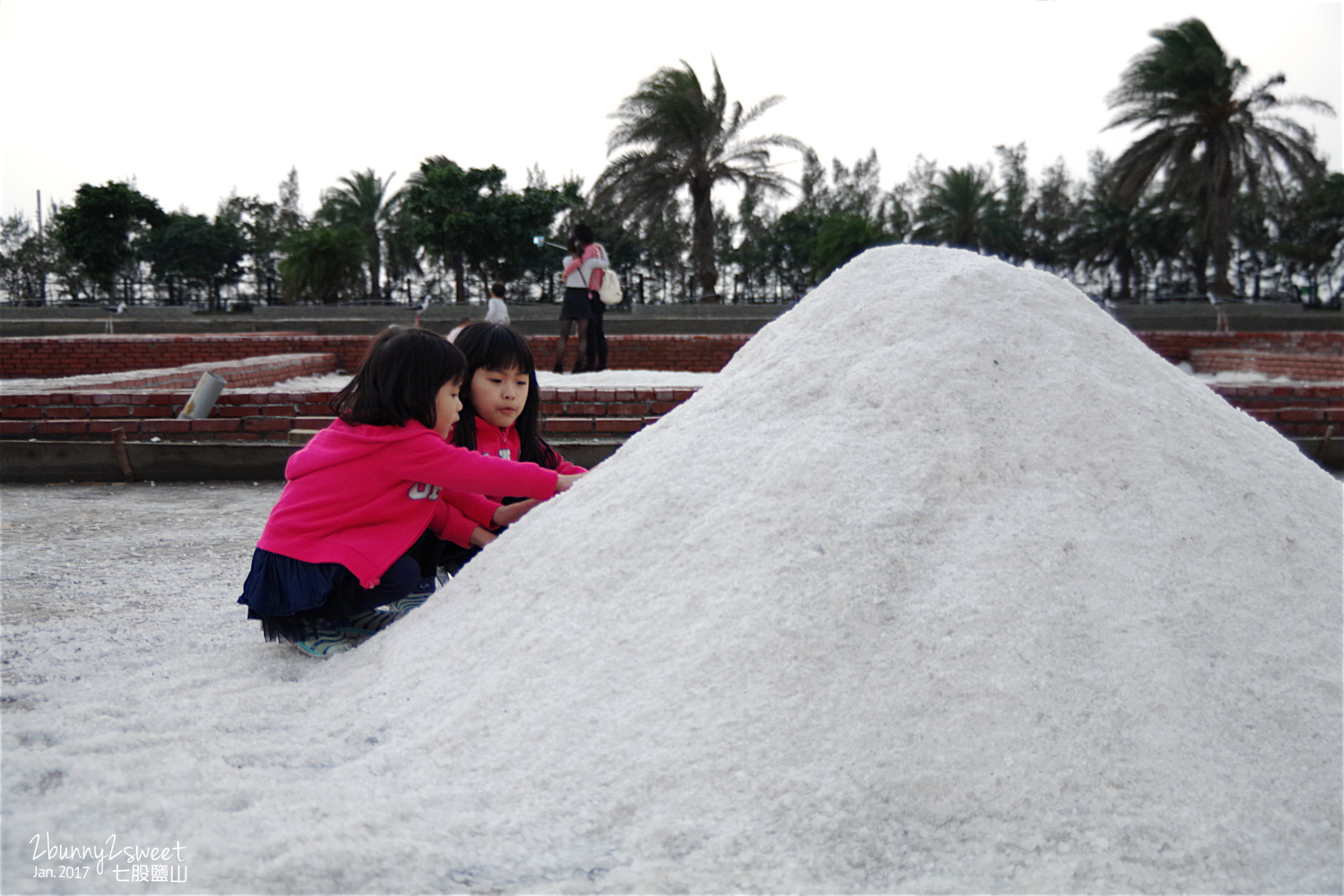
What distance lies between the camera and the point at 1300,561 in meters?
1.60

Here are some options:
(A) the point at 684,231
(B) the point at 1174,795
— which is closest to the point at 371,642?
(B) the point at 1174,795

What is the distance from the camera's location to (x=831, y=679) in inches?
53.6

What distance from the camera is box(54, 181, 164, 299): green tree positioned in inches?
1063

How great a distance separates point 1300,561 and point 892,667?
87 centimetres

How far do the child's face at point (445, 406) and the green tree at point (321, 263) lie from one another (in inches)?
1037

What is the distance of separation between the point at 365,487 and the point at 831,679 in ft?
3.75

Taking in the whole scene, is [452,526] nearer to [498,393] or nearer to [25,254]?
[498,393]

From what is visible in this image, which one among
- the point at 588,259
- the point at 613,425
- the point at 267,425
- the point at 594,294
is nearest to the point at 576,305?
the point at 594,294

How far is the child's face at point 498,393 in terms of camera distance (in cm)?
230

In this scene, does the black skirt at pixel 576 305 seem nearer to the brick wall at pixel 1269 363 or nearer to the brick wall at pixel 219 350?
the brick wall at pixel 219 350

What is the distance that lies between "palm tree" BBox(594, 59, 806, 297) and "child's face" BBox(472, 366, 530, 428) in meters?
20.4

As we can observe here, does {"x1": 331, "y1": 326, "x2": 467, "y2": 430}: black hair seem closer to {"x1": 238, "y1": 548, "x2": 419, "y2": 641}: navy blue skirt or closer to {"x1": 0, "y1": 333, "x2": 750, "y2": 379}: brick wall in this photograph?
{"x1": 238, "y1": 548, "x2": 419, "y2": 641}: navy blue skirt

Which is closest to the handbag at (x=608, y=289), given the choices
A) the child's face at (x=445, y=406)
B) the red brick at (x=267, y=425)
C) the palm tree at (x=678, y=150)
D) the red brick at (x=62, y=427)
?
the red brick at (x=267, y=425)

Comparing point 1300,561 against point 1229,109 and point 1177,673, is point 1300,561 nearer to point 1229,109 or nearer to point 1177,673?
point 1177,673
